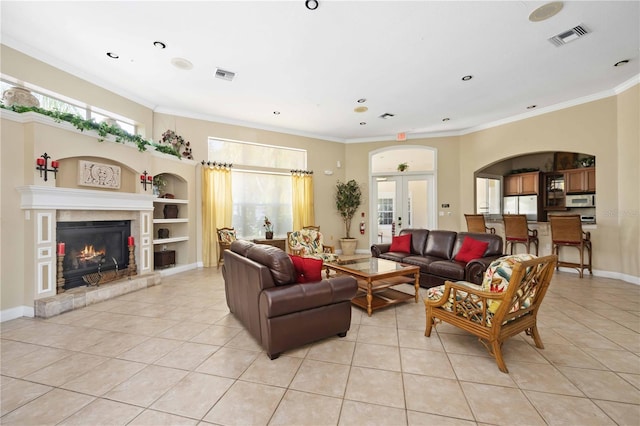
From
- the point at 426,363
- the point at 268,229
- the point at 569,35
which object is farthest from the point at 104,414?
the point at 569,35

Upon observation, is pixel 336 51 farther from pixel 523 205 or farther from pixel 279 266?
pixel 523 205

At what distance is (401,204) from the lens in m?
7.69

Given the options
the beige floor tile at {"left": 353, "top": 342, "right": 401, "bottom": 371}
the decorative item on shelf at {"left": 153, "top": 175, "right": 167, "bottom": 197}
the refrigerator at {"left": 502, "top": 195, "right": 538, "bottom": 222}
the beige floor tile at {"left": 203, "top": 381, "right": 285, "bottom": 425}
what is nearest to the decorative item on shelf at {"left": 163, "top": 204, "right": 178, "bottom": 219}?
the decorative item on shelf at {"left": 153, "top": 175, "right": 167, "bottom": 197}

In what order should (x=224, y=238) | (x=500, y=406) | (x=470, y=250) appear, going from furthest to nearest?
(x=224, y=238) < (x=470, y=250) < (x=500, y=406)

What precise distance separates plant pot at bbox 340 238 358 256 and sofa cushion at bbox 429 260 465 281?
3454 millimetres

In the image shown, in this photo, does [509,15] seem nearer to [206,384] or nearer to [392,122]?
[392,122]

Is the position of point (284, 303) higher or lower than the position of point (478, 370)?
higher

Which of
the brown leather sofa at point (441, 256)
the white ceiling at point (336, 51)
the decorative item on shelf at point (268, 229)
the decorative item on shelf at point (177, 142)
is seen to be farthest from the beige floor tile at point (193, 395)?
the decorative item on shelf at point (177, 142)

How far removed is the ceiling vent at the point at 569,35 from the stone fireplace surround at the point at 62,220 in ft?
20.8

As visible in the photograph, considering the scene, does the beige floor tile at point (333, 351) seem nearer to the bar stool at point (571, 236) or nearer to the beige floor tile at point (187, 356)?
the beige floor tile at point (187, 356)

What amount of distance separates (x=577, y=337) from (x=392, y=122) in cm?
524

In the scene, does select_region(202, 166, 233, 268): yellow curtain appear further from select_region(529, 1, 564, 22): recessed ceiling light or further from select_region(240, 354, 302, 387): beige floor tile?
select_region(529, 1, 564, 22): recessed ceiling light

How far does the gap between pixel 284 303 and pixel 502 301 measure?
1.72m

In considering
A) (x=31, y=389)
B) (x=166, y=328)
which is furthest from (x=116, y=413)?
(x=166, y=328)
